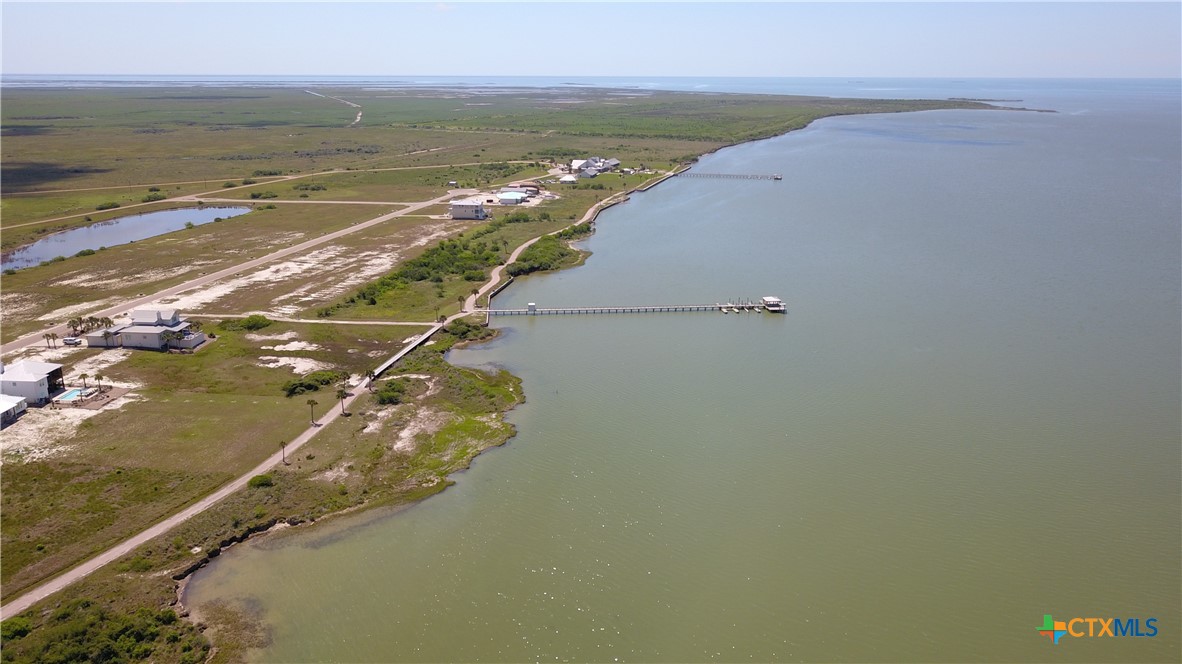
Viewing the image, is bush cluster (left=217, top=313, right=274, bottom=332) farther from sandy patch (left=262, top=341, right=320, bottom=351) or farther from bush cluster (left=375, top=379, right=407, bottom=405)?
bush cluster (left=375, top=379, right=407, bottom=405)

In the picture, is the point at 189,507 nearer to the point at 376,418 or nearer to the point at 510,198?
the point at 376,418

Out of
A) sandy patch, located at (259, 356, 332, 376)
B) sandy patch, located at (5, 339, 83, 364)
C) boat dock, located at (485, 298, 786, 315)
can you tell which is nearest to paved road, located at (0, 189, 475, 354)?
sandy patch, located at (5, 339, 83, 364)

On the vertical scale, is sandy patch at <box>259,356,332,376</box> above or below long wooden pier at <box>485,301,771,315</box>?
below

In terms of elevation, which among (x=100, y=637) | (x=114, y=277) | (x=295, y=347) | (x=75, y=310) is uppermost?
(x=114, y=277)

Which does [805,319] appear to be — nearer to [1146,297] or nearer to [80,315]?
[1146,297]

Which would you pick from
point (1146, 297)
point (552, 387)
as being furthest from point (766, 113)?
point (552, 387)

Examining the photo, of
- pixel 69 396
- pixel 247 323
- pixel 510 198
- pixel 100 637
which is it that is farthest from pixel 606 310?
pixel 510 198
